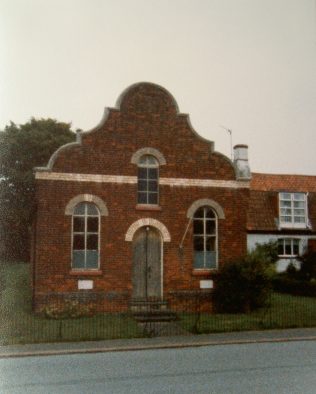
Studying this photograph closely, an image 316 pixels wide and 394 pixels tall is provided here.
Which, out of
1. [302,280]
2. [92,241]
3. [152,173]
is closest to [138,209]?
[152,173]

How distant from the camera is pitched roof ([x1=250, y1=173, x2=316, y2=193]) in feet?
120

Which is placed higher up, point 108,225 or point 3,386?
point 108,225

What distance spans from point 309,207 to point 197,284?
17814mm

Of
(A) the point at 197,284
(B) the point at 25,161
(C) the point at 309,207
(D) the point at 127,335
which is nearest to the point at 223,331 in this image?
(D) the point at 127,335

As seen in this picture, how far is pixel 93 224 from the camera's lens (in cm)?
1875

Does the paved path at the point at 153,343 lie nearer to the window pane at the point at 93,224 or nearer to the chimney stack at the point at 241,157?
the window pane at the point at 93,224

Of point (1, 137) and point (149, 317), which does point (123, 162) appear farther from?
point (1, 137)

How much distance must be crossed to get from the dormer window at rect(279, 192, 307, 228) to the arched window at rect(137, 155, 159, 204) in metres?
16.0

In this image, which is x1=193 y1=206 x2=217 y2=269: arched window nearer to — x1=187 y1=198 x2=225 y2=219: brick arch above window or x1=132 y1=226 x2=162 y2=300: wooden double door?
x1=187 y1=198 x2=225 y2=219: brick arch above window

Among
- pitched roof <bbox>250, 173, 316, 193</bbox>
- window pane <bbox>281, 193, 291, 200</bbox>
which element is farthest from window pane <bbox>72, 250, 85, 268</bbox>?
pitched roof <bbox>250, 173, 316, 193</bbox>

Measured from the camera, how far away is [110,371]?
10.3 meters

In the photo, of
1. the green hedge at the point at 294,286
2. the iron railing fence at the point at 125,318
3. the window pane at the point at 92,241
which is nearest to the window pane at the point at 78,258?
the window pane at the point at 92,241

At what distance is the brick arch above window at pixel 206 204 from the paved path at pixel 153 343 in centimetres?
553

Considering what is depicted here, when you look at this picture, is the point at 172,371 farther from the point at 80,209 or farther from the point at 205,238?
the point at 205,238
